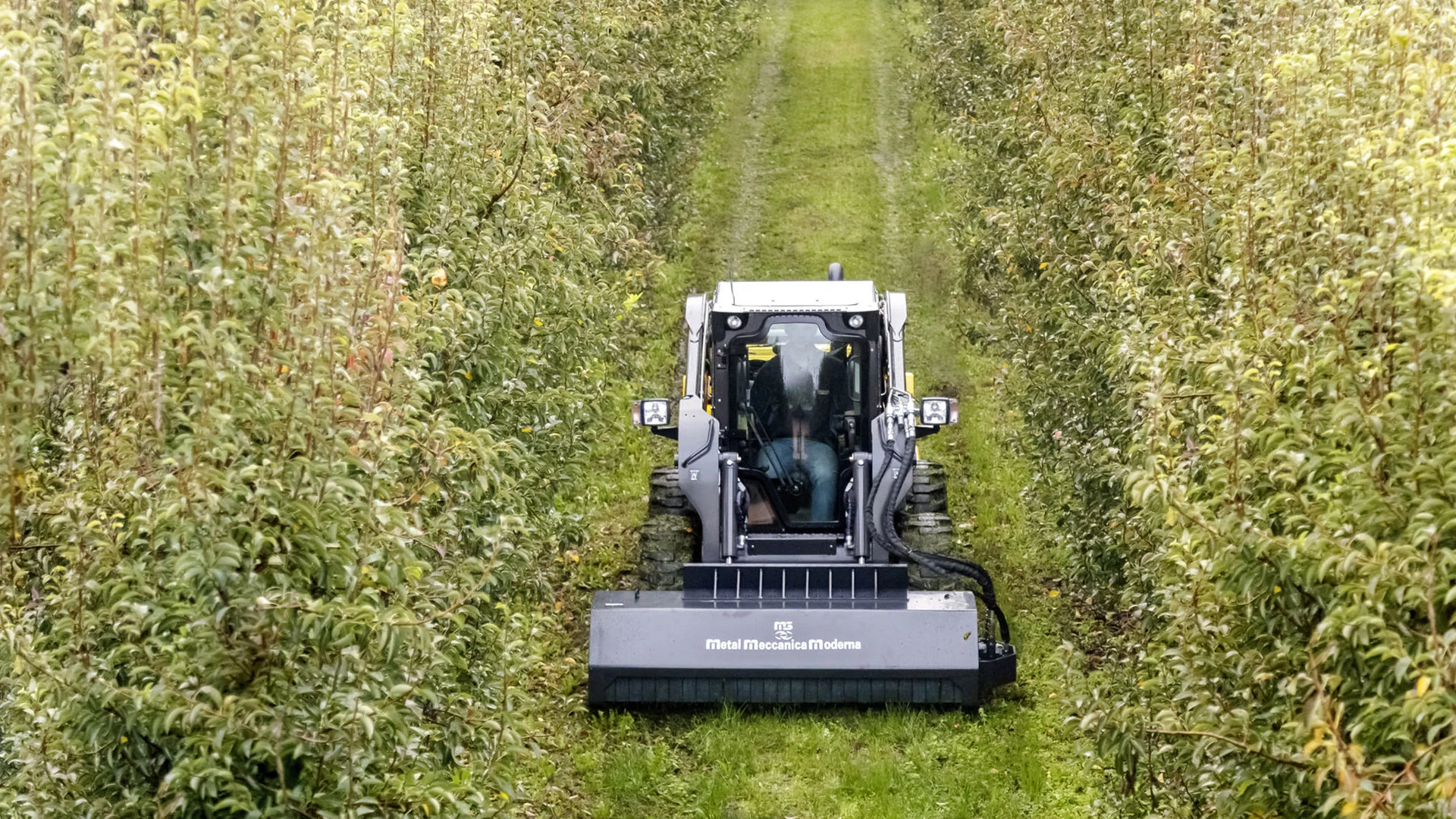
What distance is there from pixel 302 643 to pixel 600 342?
550 centimetres

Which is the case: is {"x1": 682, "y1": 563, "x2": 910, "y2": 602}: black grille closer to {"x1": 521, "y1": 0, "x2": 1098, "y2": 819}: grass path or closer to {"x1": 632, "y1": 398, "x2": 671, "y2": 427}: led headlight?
{"x1": 521, "y1": 0, "x2": 1098, "y2": 819}: grass path

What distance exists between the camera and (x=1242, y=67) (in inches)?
298

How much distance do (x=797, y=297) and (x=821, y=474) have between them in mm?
1379

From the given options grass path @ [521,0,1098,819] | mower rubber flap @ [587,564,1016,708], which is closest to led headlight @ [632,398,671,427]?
mower rubber flap @ [587,564,1016,708]

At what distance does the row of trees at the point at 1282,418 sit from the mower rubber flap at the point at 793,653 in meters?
1.01

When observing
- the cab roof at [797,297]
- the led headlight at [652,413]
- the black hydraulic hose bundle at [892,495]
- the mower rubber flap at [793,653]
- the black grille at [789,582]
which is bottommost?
the mower rubber flap at [793,653]

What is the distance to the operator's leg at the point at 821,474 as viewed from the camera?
11.0 meters

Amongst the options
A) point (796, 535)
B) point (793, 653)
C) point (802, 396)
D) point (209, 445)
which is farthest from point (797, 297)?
point (209, 445)

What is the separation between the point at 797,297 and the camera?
11109 millimetres

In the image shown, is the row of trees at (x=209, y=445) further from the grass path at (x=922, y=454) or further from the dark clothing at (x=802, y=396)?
the dark clothing at (x=802, y=396)

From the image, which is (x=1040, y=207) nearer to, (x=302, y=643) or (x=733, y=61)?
(x=302, y=643)

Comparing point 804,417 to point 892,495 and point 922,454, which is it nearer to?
point 892,495

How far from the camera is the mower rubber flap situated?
9.27 metres

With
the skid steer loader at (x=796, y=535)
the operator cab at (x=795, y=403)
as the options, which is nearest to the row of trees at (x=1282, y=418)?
the skid steer loader at (x=796, y=535)
